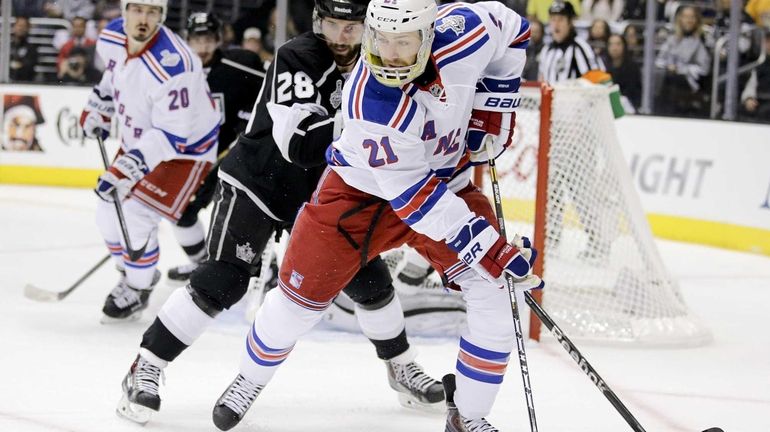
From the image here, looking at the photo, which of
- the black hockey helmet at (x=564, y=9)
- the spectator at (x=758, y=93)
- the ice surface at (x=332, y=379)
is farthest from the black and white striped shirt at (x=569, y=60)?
the ice surface at (x=332, y=379)

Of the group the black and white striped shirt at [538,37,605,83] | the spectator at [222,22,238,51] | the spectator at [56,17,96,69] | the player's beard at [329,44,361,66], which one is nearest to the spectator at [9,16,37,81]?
the spectator at [56,17,96,69]

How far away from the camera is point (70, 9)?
8141 mm

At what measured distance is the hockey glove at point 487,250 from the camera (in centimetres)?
238

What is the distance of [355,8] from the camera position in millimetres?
2740

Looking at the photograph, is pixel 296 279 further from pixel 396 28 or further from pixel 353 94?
pixel 396 28

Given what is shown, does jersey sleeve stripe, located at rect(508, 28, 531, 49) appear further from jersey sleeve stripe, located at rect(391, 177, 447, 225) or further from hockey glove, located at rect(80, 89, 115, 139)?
hockey glove, located at rect(80, 89, 115, 139)

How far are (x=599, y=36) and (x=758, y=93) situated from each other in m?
1.05

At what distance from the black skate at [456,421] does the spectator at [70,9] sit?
20.0 feet

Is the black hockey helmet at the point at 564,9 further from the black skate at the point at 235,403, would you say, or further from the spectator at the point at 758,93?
the black skate at the point at 235,403

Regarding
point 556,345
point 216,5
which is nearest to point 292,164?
point 556,345

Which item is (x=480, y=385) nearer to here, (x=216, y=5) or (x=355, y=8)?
(x=355, y=8)

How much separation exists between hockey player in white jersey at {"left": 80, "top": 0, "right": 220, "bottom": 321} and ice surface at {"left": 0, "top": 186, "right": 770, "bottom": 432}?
1.00ft

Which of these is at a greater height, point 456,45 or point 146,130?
point 456,45

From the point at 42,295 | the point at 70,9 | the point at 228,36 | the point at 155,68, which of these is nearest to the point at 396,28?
the point at 155,68
